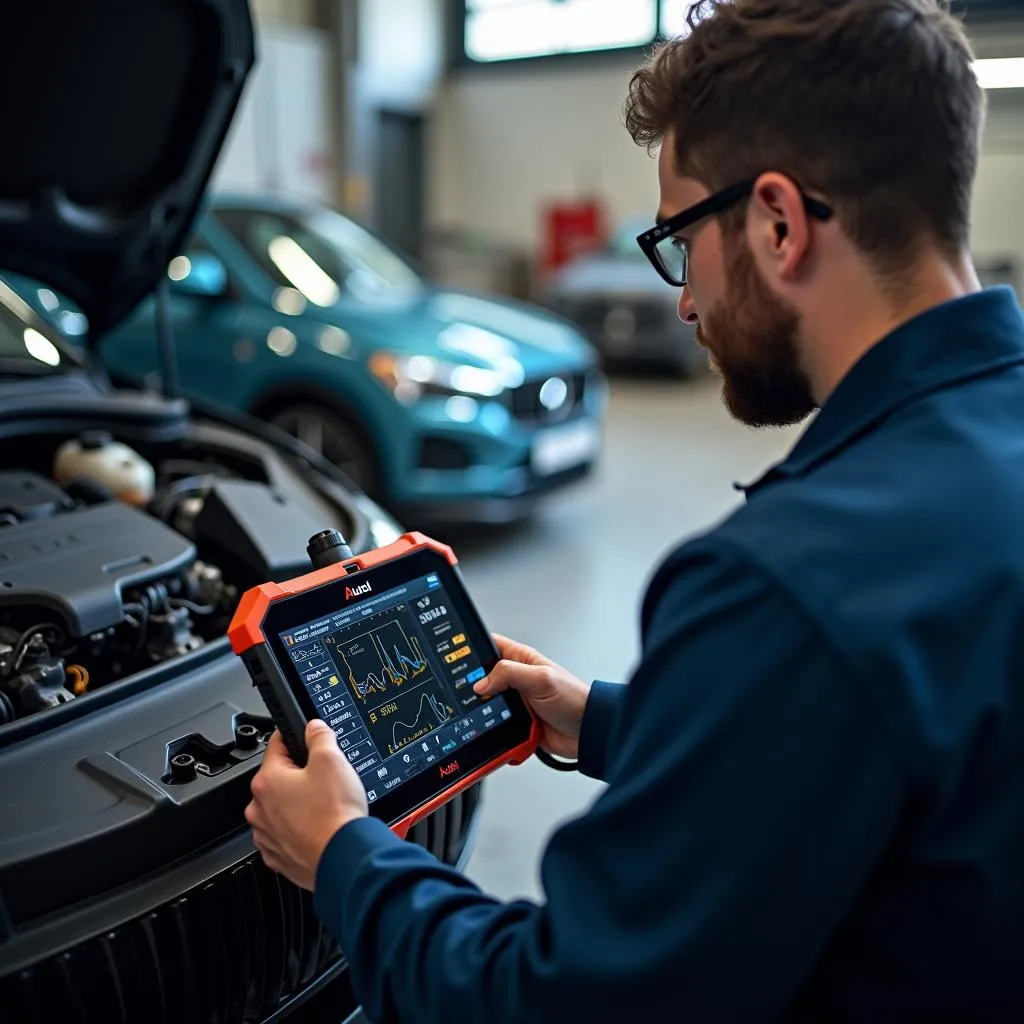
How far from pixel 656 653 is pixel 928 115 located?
46 centimetres

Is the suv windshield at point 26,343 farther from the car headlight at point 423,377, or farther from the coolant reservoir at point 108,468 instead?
the car headlight at point 423,377

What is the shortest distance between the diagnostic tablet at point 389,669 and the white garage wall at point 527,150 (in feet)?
32.9

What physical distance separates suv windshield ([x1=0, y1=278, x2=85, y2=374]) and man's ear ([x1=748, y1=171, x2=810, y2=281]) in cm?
176

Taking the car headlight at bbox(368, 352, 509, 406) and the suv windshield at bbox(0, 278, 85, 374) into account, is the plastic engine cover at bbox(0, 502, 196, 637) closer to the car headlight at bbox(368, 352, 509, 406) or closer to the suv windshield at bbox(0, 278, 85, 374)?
the suv windshield at bbox(0, 278, 85, 374)

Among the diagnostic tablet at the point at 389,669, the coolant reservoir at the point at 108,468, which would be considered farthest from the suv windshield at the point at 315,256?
the diagnostic tablet at the point at 389,669

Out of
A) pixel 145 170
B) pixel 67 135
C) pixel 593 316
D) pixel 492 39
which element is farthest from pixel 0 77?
pixel 492 39

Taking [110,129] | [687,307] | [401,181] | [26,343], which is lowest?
[26,343]

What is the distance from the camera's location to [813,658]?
0.67 meters

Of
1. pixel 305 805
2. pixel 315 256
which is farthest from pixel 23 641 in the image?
pixel 315 256

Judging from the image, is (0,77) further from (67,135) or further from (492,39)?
(492,39)

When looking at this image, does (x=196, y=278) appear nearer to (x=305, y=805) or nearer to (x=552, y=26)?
(x=305, y=805)

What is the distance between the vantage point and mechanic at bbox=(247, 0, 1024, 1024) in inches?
26.7

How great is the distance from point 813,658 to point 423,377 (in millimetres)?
3276

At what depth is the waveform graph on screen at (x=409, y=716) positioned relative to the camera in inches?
43.8
